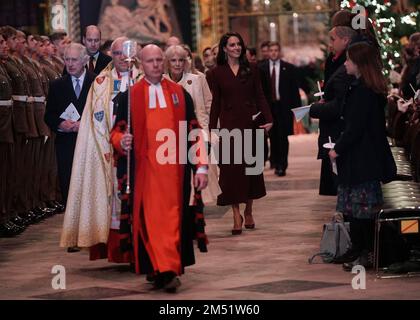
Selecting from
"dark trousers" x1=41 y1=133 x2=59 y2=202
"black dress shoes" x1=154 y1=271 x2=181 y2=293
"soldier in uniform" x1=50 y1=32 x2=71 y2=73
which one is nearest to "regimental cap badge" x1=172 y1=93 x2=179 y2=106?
"black dress shoes" x1=154 y1=271 x2=181 y2=293

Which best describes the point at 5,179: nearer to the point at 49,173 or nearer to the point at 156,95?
the point at 49,173

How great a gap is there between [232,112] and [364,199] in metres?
3.34

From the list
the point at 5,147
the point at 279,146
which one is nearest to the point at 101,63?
the point at 5,147

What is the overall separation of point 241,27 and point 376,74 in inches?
1069

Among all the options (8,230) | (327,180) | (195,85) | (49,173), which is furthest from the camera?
(49,173)

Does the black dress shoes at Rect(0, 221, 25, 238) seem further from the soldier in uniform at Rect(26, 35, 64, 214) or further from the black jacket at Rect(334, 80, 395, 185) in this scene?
the black jacket at Rect(334, 80, 395, 185)

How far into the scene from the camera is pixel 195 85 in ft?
42.4

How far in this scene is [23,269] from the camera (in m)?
10.9

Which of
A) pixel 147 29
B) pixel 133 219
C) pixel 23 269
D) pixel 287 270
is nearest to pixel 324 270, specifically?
pixel 287 270

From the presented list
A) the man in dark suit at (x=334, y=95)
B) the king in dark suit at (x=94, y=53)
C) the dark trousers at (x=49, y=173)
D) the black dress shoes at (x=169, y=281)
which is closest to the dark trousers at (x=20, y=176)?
the dark trousers at (x=49, y=173)

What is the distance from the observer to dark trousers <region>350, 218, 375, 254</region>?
396 inches

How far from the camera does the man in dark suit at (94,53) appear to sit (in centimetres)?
1402

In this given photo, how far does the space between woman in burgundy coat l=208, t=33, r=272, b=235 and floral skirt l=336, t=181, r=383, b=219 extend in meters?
2.99

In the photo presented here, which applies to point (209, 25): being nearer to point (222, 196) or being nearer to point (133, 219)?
point (222, 196)
